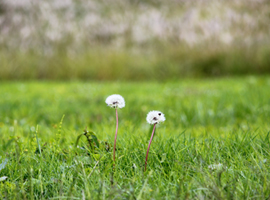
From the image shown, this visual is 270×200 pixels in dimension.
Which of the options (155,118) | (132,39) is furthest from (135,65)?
(155,118)

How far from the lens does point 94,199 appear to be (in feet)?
3.47

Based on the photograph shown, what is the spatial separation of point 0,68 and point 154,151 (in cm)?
777

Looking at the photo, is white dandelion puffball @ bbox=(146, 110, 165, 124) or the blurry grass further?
the blurry grass

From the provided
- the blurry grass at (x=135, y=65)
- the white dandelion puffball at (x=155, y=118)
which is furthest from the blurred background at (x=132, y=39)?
the white dandelion puffball at (x=155, y=118)

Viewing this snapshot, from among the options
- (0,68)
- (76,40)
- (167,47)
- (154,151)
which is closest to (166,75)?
(167,47)

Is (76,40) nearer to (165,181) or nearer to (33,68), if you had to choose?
(33,68)

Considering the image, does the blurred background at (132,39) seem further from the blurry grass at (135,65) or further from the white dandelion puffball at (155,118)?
the white dandelion puffball at (155,118)

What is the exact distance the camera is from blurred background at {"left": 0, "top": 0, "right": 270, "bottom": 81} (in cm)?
834

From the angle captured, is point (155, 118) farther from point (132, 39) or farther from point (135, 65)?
point (132, 39)

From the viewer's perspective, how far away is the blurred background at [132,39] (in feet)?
27.3

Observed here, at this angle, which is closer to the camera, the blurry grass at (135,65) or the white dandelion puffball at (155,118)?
the white dandelion puffball at (155,118)

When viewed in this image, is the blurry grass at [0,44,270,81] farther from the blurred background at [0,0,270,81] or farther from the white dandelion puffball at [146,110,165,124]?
the white dandelion puffball at [146,110,165,124]

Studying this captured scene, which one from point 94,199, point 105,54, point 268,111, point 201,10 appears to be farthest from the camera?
point 201,10

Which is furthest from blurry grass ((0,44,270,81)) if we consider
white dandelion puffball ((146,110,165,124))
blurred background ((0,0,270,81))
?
white dandelion puffball ((146,110,165,124))
